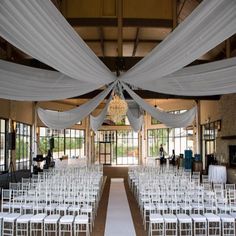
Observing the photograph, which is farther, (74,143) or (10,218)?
(74,143)

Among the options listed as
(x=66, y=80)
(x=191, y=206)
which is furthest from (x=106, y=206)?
(x=66, y=80)

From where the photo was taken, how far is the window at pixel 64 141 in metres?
20.6

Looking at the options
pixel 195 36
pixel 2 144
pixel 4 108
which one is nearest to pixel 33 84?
pixel 195 36

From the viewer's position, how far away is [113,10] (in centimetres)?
1160

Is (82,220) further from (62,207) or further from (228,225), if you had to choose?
(228,225)

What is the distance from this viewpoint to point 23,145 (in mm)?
16828

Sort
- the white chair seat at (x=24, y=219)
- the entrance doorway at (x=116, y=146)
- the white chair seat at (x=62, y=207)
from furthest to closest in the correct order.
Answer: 1. the entrance doorway at (x=116, y=146)
2. the white chair seat at (x=62, y=207)
3. the white chair seat at (x=24, y=219)

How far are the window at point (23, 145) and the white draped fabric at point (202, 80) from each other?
10.1m

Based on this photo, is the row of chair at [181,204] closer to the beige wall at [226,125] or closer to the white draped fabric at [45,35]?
the white draped fabric at [45,35]

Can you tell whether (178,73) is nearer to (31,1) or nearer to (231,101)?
(31,1)

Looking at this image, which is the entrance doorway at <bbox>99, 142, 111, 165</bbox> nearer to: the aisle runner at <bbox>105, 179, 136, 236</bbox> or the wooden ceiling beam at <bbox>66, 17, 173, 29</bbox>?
the aisle runner at <bbox>105, 179, 136, 236</bbox>

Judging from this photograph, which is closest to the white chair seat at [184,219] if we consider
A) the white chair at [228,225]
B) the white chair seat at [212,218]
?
the white chair seat at [212,218]

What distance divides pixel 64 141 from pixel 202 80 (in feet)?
57.2

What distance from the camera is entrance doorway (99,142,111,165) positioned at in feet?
88.8
